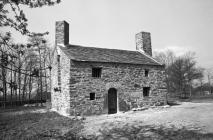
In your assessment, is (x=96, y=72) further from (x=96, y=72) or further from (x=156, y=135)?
(x=156, y=135)

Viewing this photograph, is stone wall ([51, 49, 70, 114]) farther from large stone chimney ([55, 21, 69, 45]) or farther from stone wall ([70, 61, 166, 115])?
large stone chimney ([55, 21, 69, 45])

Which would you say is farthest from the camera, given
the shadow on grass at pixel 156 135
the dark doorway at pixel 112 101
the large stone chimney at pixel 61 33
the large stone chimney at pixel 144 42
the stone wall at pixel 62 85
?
the large stone chimney at pixel 144 42

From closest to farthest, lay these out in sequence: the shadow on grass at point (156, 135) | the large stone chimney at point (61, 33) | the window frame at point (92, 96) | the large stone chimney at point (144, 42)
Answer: the shadow on grass at point (156, 135) → the window frame at point (92, 96) → the large stone chimney at point (61, 33) → the large stone chimney at point (144, 42)

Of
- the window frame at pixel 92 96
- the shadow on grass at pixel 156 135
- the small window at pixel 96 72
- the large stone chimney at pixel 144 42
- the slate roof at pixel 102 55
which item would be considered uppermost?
the large stone chimney at pixel 144 42

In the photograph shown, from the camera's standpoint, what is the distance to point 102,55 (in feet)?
54.9

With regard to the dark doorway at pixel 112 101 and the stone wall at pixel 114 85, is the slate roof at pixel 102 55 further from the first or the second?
the dark doorway at pixel 112 101

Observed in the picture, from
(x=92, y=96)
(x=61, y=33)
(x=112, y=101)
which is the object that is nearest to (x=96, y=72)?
(x=92, y=96)

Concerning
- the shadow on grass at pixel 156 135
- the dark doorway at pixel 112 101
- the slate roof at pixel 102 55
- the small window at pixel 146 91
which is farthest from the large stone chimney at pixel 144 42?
the shadow on grass at pixel 156 135

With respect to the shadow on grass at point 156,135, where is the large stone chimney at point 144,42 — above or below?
above

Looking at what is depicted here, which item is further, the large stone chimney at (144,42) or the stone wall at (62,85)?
the large stone chimney at (144,42)

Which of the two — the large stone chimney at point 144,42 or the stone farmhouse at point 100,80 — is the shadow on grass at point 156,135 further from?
the large stone chimney at point 144,42

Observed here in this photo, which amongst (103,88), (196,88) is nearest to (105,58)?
(103,88)

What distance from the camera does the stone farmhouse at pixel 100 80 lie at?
13.9 meters

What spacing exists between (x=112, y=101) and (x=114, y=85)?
1429 millimetres
